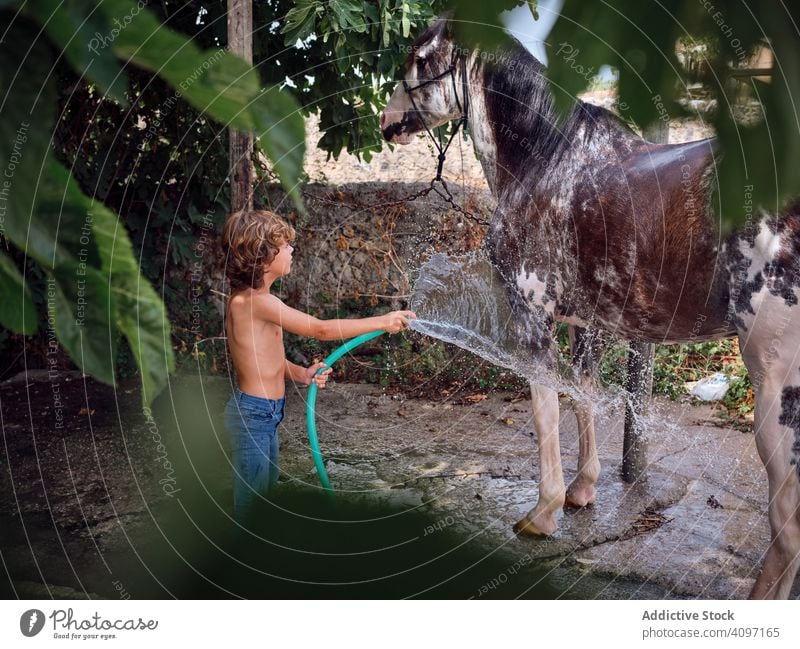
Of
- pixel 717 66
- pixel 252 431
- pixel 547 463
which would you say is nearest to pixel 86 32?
pixel 717 66

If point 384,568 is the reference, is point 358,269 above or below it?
above

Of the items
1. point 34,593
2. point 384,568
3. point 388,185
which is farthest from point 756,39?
point 388,185

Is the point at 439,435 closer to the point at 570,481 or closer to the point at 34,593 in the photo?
the point at 570,481

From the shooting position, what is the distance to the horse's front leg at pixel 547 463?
104 inches

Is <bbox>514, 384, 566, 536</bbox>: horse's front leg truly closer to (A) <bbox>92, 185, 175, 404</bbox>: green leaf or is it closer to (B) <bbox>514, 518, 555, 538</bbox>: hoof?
(B) <bbox>514, 518, 555, 538</bbox>: hoof

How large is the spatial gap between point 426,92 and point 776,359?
4.52 ft

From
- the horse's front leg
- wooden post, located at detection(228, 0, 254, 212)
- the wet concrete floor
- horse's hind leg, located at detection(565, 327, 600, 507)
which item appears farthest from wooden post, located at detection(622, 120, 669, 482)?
wooden post, located at detection(228, 0, 254, 212)

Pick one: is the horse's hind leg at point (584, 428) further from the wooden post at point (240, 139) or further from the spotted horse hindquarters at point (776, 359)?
the wooden post at point (240, 139)

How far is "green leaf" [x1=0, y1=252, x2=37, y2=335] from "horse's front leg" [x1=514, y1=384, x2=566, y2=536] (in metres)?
2.31

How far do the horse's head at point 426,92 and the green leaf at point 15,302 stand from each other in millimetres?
2291

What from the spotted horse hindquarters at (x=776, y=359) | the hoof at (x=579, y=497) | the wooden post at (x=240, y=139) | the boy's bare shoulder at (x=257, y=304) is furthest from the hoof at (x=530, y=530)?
the wooden post at (x=240, y=139)

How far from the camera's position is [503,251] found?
2.57m

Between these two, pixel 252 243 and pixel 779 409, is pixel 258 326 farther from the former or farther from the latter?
pixel 779 409

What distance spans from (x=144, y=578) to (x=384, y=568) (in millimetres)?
708
